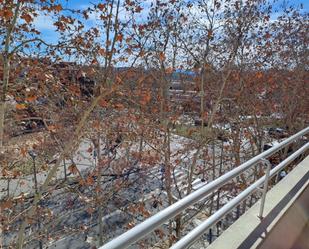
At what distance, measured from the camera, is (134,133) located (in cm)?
861

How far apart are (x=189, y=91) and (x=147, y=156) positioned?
7.88ft

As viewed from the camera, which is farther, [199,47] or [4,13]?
[199,47]

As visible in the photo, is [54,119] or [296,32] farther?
[296,32]

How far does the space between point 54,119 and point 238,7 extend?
5054 millimetres

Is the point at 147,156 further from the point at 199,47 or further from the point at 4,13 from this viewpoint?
the point at 4,13

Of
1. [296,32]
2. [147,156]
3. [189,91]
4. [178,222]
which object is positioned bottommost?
[178,222]

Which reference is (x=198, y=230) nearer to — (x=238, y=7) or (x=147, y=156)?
(x=238, y=7)

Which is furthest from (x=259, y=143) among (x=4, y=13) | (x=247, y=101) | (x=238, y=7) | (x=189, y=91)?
(x=4, y=13)

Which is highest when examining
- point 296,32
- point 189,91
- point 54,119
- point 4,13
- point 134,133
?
point 296,32

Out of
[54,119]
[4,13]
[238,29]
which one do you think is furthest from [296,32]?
[4,13]

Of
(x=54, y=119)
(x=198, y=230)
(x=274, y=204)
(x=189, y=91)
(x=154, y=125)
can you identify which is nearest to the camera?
(x=198, y=230)

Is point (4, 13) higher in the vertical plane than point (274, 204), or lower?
higher

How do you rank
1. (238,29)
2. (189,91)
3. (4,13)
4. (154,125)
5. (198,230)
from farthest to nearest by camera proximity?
(189,91)
(154,125)
(238,29)
(4,13)
(198,230)

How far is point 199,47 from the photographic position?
7.96m
